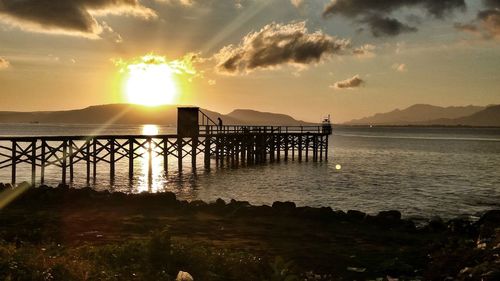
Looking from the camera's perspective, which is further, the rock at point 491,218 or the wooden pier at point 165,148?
the wooden pier at point 165,148

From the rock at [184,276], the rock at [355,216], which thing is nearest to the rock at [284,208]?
the rock at [355,216]

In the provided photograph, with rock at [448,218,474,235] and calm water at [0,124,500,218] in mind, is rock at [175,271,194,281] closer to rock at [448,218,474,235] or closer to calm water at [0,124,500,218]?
rock at [448,218,474,235]

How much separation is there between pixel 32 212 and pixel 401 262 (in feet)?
51.5

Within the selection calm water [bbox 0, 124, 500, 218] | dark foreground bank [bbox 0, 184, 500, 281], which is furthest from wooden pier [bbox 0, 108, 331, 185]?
dark foreground bank [bbox 0, 184, 500, 281]

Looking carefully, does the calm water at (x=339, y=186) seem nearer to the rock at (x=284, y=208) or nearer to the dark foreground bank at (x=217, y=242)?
the rock at (x=284, y=208)

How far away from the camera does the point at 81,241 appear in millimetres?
15391

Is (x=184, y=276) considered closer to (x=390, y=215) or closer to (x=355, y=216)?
(x=355, y=216)

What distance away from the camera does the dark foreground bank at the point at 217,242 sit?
34.1 ft

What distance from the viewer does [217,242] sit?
15.9 metres

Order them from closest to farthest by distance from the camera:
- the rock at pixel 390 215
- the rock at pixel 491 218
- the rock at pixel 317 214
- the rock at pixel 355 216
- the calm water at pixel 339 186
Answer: the rock at pixel 491 218, the rock at pixel 390 215, the rock at pixel 355 216, the rock at pixel 317 214, the calm water at pixel 339 186

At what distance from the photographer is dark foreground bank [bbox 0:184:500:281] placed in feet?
34.1

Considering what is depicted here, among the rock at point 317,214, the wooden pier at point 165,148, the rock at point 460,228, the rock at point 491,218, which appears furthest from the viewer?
the wooden pier at point 165,148

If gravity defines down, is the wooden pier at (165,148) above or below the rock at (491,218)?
above

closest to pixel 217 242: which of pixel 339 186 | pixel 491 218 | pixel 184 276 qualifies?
pixel 184 276
